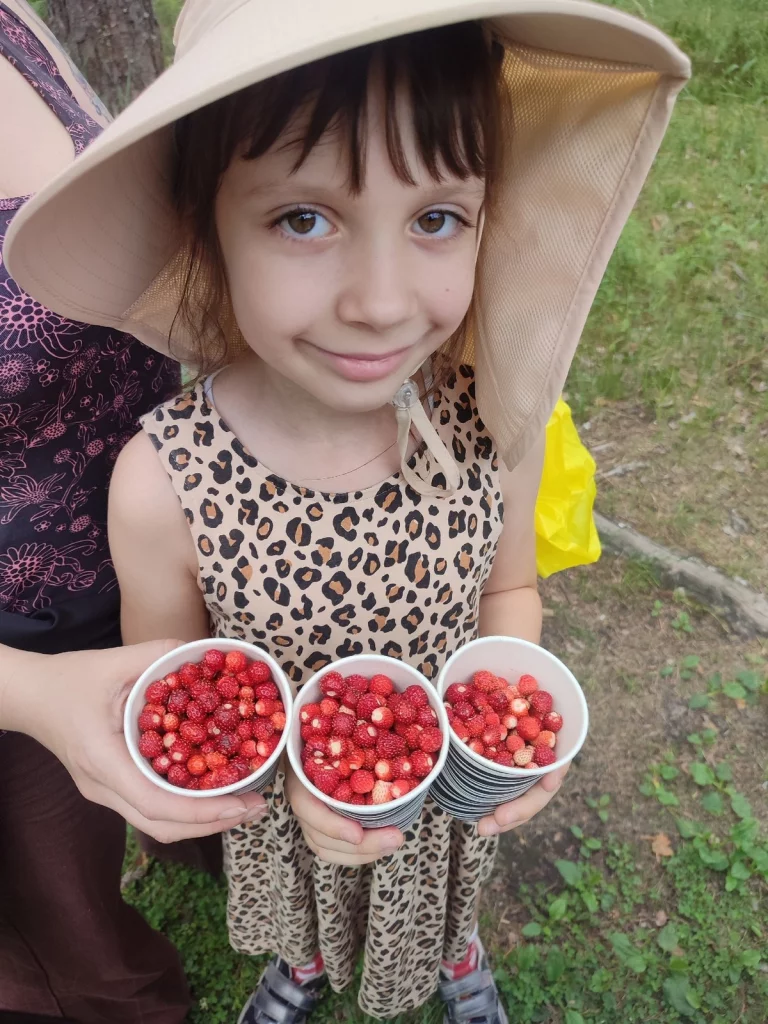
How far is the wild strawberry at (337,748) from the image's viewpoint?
42.1 inches

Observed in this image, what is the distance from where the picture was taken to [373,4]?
681 mm

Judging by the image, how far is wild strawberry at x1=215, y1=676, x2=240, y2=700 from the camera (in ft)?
3.61

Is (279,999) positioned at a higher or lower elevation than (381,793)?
lower

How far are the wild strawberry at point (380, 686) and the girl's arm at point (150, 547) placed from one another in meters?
0.35

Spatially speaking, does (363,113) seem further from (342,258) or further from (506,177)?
(506,177)

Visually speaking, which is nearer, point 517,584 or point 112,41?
point 517,584

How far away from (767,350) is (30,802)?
349cm

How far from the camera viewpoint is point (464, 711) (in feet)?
3.73

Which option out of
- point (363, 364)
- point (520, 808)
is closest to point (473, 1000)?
point (520, 808)

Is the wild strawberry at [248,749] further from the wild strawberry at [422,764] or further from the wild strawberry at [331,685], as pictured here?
the wild strawberry at [422,764]

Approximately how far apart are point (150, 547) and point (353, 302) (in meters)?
0.53

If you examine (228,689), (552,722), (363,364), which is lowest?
(552,722)

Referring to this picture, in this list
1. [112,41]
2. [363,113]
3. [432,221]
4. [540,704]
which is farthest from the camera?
[112,41]

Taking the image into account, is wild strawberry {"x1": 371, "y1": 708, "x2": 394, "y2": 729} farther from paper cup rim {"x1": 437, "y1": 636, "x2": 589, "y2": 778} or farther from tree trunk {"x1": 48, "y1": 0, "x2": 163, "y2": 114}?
tree trunk {"x1": 48, "y1": 0, "x2": 163, "y2": 114}
